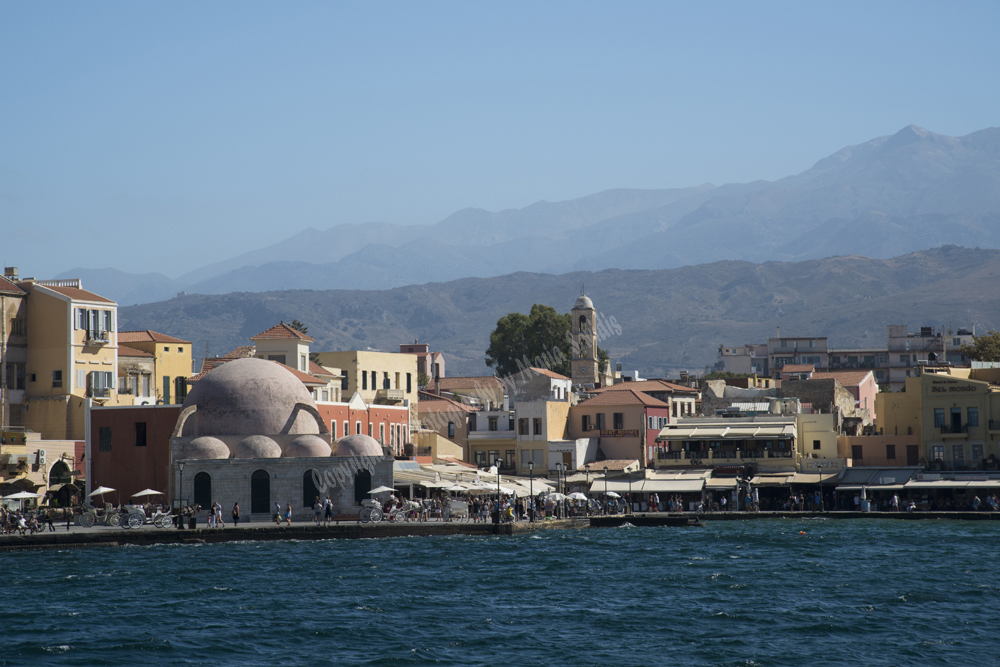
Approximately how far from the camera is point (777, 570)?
38.8 metres

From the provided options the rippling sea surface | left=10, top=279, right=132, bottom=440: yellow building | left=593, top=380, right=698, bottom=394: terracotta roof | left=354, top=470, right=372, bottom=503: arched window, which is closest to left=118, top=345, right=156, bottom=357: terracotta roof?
left=10, top=279, right=132, bottom=440: yellow building

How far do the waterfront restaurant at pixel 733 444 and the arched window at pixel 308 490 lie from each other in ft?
64.9

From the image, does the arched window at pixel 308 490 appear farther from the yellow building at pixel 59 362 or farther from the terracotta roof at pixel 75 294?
the terracotta roof at pixel 75 294

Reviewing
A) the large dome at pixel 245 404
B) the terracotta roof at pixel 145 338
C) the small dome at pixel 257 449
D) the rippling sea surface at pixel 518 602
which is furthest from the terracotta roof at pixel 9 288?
the rippling sea surface at pixel 518 602

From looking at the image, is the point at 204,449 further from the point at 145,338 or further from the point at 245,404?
the point at 145,338

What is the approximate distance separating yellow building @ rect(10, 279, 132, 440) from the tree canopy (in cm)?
4372

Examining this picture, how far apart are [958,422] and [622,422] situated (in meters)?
17.3

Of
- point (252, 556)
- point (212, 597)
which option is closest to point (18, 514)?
point (252, 556)

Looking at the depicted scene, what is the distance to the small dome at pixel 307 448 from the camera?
50250 millimetres

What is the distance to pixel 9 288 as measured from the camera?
59.4 metres

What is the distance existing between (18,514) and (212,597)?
57.6ft

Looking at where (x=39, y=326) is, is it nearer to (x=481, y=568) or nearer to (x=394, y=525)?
(x=394, y=525)

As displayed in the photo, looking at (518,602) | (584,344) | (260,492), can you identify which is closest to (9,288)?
(260,492)

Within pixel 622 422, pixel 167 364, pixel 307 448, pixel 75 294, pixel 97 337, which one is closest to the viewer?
pixel 307 448
